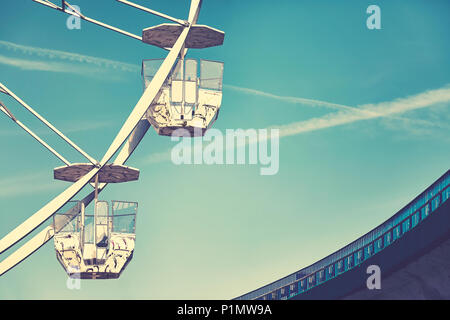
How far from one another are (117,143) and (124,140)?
83cm

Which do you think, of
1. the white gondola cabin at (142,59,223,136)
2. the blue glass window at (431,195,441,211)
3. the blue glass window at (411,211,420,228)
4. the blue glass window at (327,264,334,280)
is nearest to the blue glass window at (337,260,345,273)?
the blue glass window at (327,264,334,280)

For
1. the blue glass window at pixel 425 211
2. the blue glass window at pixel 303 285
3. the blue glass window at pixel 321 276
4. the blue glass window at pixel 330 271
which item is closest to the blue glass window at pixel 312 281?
the blue glass window at pixel 321 276

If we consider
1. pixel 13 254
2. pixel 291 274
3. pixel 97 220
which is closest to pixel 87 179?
pixel 97 220

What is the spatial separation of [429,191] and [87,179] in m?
21.2

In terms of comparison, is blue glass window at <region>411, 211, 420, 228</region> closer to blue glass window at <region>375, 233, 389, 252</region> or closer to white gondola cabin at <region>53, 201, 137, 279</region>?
blue glass window at <region>375, 233, 389, 252</region>

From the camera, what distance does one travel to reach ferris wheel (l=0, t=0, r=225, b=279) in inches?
1825

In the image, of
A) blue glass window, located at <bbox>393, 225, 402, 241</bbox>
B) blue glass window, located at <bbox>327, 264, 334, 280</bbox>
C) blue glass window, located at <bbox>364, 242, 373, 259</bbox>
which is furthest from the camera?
blue glass window, located at <bbox>327, 264, 334, 280</bbox>

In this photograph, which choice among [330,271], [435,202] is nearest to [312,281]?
[330,271]

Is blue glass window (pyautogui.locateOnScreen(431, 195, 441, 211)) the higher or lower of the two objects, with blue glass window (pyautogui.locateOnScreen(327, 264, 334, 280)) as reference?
higher

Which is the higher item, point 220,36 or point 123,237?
point 220,36

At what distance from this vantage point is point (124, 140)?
154 feet

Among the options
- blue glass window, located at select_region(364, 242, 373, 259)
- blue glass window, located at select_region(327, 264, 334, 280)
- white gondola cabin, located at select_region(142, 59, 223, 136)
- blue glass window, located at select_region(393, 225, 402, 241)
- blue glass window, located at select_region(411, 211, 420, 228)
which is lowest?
blue glass window, located at select_region(327, 264, 334, 280)
